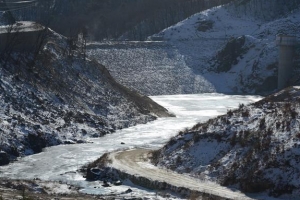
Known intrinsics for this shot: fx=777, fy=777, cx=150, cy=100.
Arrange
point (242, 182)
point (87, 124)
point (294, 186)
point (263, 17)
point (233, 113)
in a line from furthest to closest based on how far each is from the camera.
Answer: point (263, 17) < point (87, 124) < point (233, 113) < point (242, 182) < point (294, 186)

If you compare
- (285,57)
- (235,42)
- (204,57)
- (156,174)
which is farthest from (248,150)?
(204,57)

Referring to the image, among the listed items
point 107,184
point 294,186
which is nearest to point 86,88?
point 107,184

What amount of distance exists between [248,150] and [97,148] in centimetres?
1564

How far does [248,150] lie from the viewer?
3956 cm

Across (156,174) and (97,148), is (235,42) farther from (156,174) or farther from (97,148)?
(156,174)

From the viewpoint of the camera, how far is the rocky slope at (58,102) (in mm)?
52438

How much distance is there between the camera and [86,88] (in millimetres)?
70688

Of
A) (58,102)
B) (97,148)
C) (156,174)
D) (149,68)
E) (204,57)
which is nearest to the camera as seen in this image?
(156,174)

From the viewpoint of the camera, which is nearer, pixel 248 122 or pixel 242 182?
pixel 242 182

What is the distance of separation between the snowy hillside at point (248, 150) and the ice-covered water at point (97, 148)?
5.03 metres

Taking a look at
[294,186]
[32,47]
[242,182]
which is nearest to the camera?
[294,186]

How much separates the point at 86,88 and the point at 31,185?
33.3m

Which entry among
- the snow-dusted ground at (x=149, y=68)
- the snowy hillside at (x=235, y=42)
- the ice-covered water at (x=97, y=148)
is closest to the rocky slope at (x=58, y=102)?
the ice-covered water at (x=97, y=148)

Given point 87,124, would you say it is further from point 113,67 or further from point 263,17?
point 263,17
